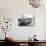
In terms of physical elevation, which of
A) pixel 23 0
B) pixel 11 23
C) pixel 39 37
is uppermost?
pixel 23 0

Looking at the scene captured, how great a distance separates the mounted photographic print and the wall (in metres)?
0.09

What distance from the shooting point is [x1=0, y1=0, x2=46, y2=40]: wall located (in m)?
3.80

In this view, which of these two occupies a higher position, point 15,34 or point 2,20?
point 2,20

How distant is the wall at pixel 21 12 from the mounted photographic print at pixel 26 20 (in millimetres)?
93

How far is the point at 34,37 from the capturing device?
378 centimetres

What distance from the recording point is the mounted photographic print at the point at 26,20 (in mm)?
3820

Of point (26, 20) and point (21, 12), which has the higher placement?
point (21, 12)

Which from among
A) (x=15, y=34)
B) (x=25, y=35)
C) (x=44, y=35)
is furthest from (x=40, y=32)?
(x=15, y=34)

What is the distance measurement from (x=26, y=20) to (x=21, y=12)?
0.95ft

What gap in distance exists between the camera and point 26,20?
12.6ft

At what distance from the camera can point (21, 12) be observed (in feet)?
12.6

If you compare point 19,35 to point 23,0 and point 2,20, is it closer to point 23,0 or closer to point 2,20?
point 2,20

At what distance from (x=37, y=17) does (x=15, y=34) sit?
0.86 metres

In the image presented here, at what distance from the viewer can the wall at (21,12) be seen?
3.80 meters
